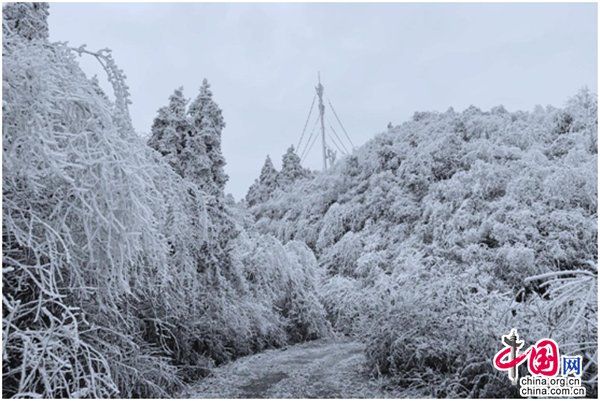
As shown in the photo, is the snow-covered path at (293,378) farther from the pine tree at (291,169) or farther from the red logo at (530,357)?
the pine tree at (291,169)

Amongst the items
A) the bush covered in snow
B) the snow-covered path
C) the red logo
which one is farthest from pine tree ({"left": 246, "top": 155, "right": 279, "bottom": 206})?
the red logo

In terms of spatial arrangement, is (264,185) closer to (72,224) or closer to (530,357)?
(530,357)

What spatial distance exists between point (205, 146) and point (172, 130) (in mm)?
673

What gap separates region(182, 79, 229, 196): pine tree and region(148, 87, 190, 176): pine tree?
0.14 metres

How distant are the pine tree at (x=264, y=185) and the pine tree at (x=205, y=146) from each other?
10.7 meters

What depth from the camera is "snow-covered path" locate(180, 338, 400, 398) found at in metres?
6.54

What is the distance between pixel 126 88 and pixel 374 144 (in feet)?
44.0

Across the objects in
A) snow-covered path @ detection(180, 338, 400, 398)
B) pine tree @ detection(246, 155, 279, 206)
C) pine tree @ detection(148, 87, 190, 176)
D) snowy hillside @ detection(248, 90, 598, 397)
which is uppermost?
pine tree @ detection(246, 155, 279, 206)

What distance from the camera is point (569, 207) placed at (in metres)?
10.4

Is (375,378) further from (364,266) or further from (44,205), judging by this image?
(364,266)

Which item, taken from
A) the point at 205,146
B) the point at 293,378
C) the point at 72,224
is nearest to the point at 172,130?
the point at 205,146

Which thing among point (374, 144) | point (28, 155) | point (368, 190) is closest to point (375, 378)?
point (28, 155)

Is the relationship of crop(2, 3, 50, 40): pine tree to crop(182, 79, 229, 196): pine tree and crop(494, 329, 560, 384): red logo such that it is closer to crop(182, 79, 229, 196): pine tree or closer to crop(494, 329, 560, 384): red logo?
crop(182, 79, 229, 196): pine tree

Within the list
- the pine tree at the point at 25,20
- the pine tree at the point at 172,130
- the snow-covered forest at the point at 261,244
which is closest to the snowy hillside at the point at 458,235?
the snow-covered forest at the point at 261,244
